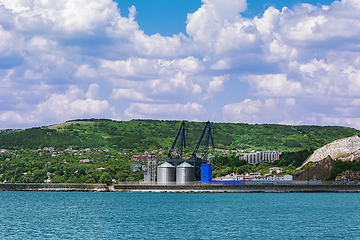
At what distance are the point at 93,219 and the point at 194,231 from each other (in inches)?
767

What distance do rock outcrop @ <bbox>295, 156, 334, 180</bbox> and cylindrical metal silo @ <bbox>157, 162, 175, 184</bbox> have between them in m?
53.4

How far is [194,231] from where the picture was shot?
6016 cm

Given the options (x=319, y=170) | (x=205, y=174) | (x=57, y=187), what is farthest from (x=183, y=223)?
(x=319, y=170)

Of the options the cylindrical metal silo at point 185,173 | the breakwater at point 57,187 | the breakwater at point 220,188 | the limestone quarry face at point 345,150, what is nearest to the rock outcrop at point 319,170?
the limestone quarry face at point 345,150

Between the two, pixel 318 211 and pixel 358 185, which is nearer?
pixel 318 211

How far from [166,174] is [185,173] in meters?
5.95

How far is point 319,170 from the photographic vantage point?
182 metres

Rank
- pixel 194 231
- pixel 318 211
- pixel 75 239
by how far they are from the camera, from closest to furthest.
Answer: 1. pixel 75 239
2. pixel 194 231
3. pixel 318 211

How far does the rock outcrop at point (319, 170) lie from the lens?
18000 centimetres

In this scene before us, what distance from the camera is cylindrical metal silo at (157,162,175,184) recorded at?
15238 centimetres

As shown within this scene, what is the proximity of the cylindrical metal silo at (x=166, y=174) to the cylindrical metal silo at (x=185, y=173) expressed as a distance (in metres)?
2.36

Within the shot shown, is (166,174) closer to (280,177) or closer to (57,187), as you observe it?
(57,187)

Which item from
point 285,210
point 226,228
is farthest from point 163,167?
point 226,228

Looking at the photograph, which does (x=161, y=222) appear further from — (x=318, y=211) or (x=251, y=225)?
(x=318, y=211)
